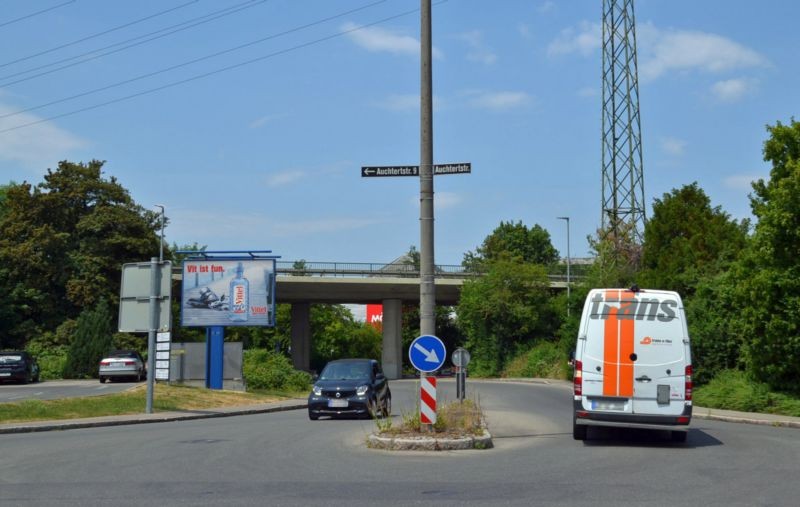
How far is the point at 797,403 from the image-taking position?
24047mm

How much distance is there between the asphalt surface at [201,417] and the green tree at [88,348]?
74.4 ft

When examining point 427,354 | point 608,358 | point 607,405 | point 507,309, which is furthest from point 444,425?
point 507,309

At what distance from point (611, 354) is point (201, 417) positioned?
12.8 metres

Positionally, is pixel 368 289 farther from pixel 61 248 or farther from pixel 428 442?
pixel 428 442

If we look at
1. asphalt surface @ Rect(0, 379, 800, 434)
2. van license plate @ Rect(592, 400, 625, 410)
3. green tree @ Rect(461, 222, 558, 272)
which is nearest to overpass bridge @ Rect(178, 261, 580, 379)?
green tree @ Rect(461, 222, 558, 272)

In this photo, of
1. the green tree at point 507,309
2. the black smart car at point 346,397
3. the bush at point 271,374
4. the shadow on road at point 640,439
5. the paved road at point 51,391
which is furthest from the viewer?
the green tree at point 507,309

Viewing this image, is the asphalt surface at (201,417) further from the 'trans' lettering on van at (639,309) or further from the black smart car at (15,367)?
the black smart car at (15,367)

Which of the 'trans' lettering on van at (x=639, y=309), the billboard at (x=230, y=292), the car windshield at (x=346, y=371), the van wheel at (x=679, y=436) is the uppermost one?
the billboard at (x=230, y=292)

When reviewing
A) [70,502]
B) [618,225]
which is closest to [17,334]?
[618,225]

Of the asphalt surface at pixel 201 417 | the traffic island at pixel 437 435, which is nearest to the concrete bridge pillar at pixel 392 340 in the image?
the asphalt surface at pixel 201 417

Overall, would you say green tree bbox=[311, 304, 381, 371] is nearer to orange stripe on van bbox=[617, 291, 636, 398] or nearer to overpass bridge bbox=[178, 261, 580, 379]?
overpass bridge bbox=[178, 261, 580, 379]

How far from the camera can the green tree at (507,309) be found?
62375 mm

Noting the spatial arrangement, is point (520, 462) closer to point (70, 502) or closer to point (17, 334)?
point (70, 502)

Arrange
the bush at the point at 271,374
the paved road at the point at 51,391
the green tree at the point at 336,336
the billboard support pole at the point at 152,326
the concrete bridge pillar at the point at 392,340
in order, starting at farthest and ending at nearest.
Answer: the green tree at the point at 336,336
the concrete bridge pillar at the point at 392,340
the bush at the point at 271,374
the paved road at the point at 51,391
the billboard support pole at the point at 152,326
